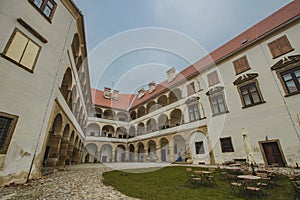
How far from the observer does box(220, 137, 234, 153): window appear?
13414 millimetres

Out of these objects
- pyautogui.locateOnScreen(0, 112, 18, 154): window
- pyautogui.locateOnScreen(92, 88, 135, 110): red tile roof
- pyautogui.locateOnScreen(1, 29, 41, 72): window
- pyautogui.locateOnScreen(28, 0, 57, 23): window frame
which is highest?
pyautogui.locateOnScreen(92, 88, 135, 110): red tile roof

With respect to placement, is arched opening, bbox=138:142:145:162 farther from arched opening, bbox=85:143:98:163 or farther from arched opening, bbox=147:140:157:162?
arched opening, bbox=85:143:98:163

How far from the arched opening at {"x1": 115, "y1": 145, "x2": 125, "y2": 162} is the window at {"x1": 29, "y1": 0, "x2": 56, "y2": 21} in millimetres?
24387

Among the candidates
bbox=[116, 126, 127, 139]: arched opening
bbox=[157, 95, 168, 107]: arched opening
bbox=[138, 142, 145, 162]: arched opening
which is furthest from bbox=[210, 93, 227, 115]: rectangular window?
bbox=[116, 126, 127, 139]: arched opening

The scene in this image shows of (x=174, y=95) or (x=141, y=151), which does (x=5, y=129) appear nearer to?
(x=174, y=95)

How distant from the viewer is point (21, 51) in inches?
269

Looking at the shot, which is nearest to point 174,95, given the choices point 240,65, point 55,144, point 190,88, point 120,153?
point 190,88

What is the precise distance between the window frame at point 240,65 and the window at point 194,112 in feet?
18.2

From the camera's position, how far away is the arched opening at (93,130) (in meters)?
28.3

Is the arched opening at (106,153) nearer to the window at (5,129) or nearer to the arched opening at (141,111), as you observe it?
the arched opening at (141,111)

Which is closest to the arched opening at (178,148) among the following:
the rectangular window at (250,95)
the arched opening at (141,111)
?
the arched opening at (141,111)

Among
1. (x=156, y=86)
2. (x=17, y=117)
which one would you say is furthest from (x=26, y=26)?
(x=156, y=86)

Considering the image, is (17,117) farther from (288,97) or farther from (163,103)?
(163,103)

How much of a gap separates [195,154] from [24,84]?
1573 cm
